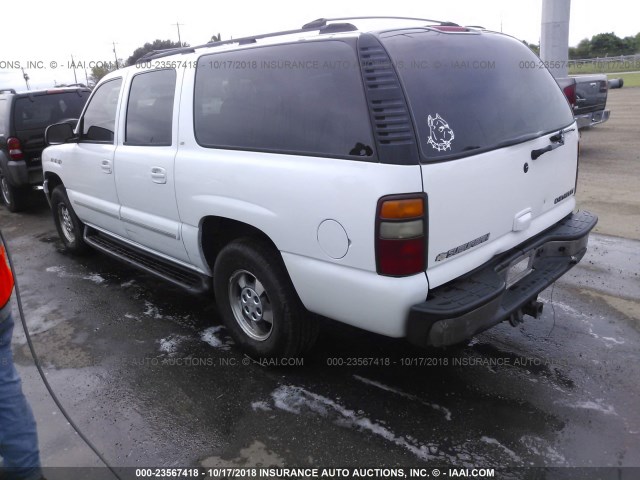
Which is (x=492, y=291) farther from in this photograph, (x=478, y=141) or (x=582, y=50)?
(x=582, y=50)

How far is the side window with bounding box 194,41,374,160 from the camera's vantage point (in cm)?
272

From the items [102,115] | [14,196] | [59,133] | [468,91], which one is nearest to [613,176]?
[468,91]

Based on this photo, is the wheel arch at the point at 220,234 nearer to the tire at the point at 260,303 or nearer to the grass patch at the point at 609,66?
the tire at the point at 260,303

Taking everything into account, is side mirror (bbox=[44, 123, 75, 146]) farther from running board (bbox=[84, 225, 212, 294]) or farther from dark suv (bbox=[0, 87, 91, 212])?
dark suv (bbox=[0, 87, 91, 212])

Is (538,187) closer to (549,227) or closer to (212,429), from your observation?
(549,227)

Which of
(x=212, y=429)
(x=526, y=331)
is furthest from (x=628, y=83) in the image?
(x=212, y=429)

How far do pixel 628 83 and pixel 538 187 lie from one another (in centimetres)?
2975

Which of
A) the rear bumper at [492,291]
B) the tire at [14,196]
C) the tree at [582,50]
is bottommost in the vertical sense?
the tire at [14,196]

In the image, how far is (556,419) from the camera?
292cm

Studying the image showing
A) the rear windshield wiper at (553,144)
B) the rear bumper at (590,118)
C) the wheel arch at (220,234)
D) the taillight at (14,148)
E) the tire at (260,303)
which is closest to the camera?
the rear windshield wiper at (553,144)

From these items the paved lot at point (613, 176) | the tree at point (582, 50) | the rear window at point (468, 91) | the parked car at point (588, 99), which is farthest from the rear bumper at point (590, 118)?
the tree at point (582, 50)

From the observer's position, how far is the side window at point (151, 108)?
151 inches

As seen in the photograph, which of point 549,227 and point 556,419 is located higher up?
point 549,227

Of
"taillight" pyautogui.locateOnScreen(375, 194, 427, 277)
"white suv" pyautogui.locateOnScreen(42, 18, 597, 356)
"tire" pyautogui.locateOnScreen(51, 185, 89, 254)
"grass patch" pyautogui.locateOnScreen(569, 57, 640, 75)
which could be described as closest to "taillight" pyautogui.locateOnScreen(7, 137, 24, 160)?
"tire" pyautogui.locateOnScreen(51, 185, 89, 254)
